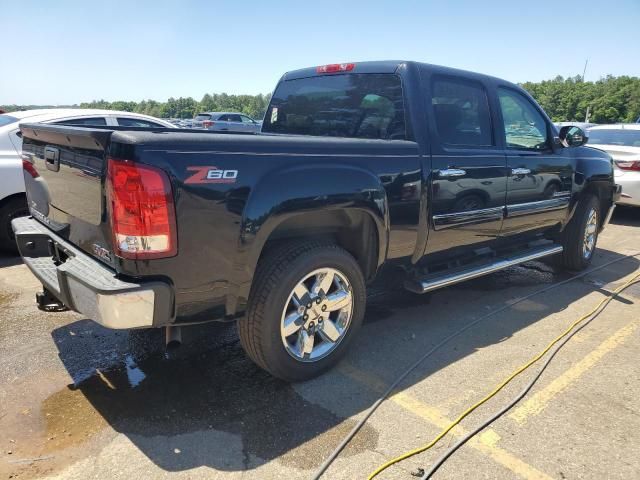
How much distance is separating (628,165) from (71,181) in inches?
332

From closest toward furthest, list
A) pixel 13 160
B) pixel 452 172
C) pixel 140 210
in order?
pixel 140 210 → pixel 452 172 → pixel 13 160

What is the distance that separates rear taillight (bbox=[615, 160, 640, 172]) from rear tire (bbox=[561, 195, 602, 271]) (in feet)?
10.2

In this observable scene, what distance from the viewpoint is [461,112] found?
387 cm

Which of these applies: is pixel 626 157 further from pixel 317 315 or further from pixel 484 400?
pixel 317 315

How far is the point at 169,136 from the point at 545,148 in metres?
3.82

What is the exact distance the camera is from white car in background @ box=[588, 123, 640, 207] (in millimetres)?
7941

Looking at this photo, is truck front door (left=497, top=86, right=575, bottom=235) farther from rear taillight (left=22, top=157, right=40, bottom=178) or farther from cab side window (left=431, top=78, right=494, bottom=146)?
rear taillight (left=22, top=157, right=40, bottom=178)

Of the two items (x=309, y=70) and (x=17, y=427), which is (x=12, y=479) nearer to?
(x=17, y=427)

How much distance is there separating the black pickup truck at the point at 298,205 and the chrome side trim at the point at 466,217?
13 millimetres

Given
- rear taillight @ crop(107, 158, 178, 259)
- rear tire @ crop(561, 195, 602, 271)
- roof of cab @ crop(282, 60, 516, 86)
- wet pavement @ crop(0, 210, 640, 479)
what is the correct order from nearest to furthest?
rear taillight @ crop(107, 158, 178, 259) → wet pavement @ crop(0, 210, 640, 479) → roof of cab @ crop(282, 60, 516, 86) → rear tire @ crop(561, 195, 602, 271)

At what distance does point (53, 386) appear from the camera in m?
2.92

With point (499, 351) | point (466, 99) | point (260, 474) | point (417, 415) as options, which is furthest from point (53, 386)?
point (466, 99)

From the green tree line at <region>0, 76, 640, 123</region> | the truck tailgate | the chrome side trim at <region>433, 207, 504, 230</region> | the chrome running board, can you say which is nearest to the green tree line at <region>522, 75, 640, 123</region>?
the green tree line at <region>0, 76, 640, 123</region>

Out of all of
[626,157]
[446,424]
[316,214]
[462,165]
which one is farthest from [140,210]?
[626,157]
